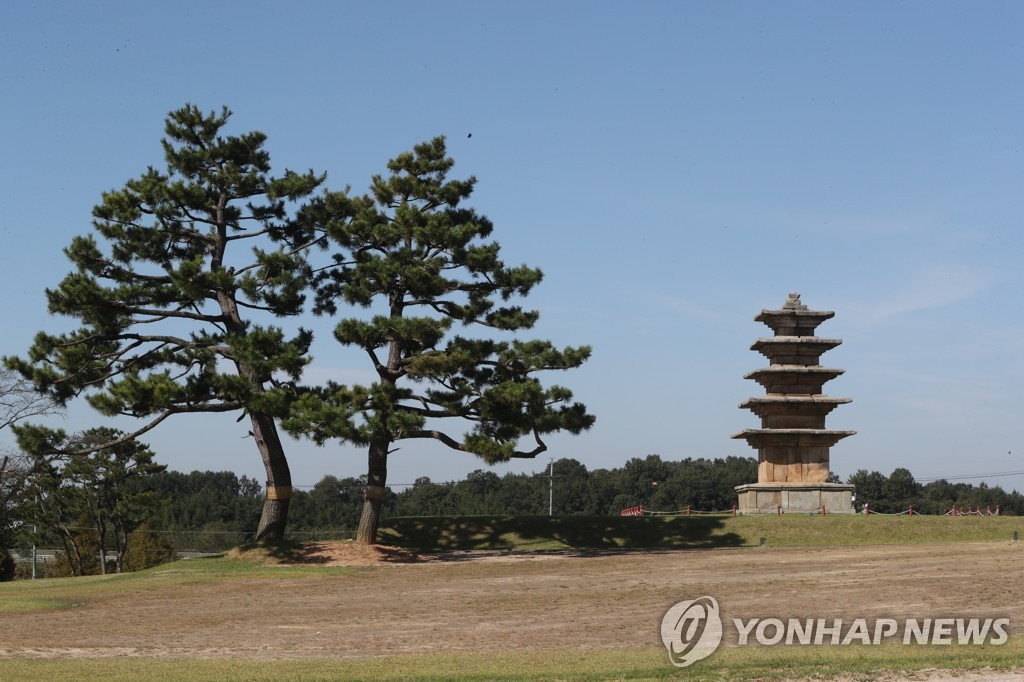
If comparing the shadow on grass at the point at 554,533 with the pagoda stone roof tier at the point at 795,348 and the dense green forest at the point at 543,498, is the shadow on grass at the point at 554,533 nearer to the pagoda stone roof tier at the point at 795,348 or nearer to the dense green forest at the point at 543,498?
the pagoda stone roof tier at the point at 795,348

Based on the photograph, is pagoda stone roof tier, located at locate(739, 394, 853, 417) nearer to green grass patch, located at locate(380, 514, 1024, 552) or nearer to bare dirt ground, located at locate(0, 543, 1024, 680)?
green grass patch, located at locate(380, 514, 1024, 552)

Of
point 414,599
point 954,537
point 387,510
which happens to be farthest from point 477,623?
point 387,510

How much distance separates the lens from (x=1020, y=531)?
35219 millimetres

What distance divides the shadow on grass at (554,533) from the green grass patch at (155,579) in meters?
5.61

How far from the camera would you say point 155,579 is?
29656 millimetres

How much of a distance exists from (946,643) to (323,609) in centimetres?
1262

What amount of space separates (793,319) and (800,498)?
294 inches

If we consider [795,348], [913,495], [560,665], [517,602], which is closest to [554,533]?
[795,348]

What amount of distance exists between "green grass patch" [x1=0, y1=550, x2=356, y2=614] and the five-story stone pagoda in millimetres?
20110

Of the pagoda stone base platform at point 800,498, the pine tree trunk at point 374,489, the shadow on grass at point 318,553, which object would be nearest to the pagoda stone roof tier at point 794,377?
the pagoda stone base platform at point 800,498

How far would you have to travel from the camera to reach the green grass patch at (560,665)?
537 inches

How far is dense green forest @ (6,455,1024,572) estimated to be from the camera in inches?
3932

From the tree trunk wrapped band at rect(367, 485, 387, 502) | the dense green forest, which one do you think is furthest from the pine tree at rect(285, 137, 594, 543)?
the dense green forest

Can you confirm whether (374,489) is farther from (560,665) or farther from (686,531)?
(560,665)
